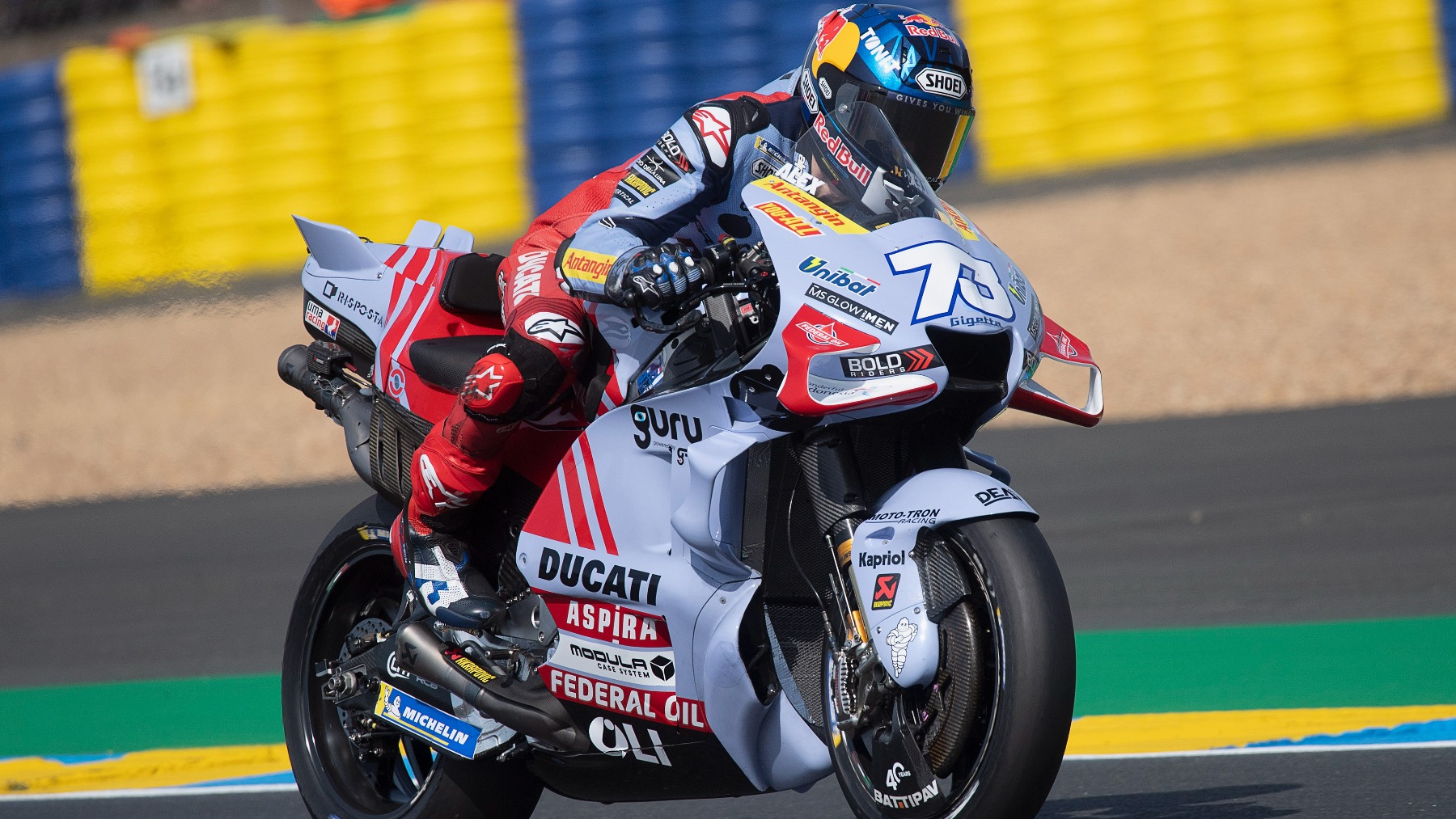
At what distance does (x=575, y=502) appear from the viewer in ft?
11.2

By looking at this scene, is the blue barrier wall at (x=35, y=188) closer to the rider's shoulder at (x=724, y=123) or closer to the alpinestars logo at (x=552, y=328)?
the alpinestars logo at (x=552, y=328)

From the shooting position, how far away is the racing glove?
3047mm

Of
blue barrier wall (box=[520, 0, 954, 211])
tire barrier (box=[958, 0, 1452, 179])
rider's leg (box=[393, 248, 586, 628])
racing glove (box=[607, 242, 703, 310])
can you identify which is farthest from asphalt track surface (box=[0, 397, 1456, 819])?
blue barrier wall (box=[520, 0, 954, 211])

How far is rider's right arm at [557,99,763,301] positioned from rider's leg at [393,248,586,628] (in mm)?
168

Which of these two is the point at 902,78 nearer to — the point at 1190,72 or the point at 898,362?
the point at 898,362

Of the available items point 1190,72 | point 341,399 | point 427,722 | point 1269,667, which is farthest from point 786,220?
point 1190,72

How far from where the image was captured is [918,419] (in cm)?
303

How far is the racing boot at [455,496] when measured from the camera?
3492 millimetres

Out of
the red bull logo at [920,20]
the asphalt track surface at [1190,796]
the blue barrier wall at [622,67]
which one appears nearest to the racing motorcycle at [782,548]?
the red bull logo at [920,20]

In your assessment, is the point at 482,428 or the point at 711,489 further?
the point at 482,428

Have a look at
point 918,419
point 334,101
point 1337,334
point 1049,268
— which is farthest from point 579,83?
point 918,419

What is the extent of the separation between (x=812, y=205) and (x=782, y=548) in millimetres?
631

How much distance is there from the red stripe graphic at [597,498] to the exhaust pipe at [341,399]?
31.9 inches

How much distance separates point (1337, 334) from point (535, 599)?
7.06 meters
